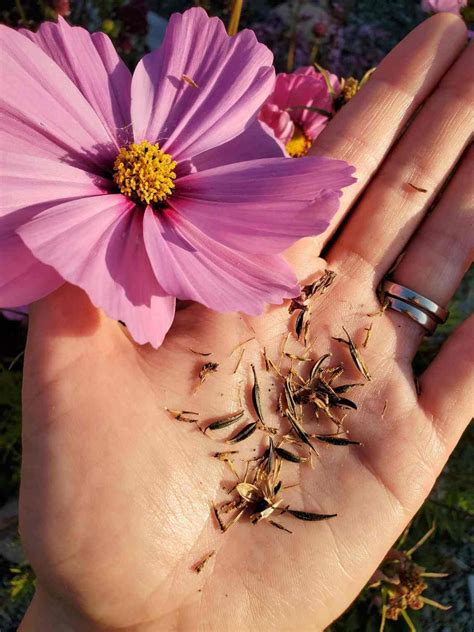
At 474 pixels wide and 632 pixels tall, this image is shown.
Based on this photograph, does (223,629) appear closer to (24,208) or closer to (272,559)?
(272,559)

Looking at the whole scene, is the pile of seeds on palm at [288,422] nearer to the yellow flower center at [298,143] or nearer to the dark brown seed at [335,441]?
the dark brown seed at [335,441]

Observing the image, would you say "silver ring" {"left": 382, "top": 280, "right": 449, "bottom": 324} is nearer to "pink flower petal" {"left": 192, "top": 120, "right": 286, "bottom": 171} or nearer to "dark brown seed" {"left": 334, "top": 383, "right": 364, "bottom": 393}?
"dark brown seed" {"left": 334, "top": 383, "right": 364, "bottom": 393}

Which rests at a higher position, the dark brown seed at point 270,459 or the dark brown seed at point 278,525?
the dark brown seed at point 270,459

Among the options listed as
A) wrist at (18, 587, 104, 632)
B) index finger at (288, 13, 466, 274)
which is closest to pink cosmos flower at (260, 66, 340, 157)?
index finger at (288, 13, 466, 274)

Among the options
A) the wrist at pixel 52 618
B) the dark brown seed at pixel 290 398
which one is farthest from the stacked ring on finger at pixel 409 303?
the wrist at pixel 52 618

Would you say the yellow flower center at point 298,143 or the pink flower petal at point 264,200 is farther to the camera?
the yellow flower center at point 298,143

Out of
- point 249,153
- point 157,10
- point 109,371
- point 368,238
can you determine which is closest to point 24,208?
point 109,371
